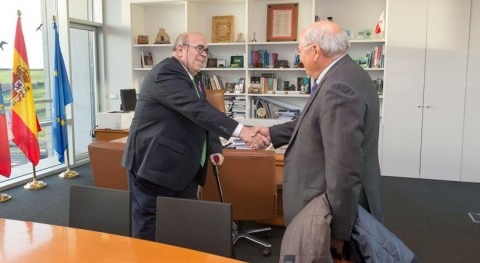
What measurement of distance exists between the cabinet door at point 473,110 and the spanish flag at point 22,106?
18.2ft

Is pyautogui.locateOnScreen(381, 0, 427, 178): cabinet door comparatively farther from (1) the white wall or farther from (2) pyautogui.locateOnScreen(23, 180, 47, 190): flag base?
(2) pyautogui.locateOnScreen(23, 180, 47, 190): flag base

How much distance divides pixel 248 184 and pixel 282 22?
380 cm

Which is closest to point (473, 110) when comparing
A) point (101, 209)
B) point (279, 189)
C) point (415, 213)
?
point (415, 213)

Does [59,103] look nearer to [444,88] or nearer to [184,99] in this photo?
[184,99]

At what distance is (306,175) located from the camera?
1878 millimetres

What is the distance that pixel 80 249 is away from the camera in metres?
1.75

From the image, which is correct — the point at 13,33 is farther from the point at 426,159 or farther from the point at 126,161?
the point at 426,159

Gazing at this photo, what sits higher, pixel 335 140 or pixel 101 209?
pixel 335 140

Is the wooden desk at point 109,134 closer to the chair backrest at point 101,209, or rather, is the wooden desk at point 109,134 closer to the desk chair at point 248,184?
the desk chair at point 248,184

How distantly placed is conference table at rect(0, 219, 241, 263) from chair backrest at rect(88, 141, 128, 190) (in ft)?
4.28

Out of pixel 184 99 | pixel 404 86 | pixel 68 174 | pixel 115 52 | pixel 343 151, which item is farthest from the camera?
pixel 115 52

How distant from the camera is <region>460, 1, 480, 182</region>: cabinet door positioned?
559cm

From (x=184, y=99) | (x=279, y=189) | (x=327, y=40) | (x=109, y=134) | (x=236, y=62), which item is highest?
(x=236, y=62)

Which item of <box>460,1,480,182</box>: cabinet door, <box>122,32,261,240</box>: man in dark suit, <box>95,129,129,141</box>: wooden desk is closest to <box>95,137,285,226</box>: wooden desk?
<box>122,32,261,240</box>: man in dark suit
